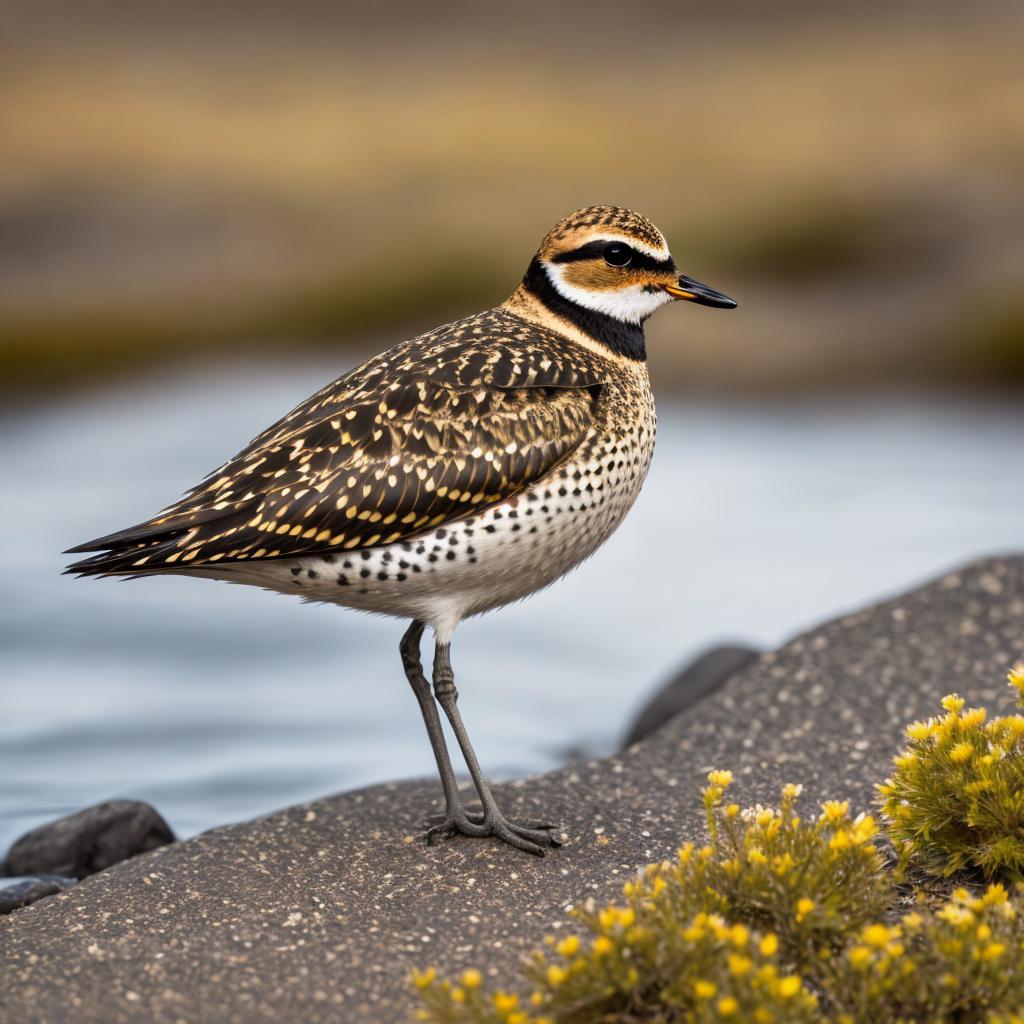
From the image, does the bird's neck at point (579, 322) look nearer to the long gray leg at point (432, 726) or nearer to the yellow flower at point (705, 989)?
the long gray leg at point (432, 726)

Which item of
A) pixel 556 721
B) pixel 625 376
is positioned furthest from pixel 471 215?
pixel 625 376

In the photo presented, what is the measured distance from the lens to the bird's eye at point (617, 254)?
8.22m

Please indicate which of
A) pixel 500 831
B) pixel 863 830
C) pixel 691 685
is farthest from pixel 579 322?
pixel 691 685

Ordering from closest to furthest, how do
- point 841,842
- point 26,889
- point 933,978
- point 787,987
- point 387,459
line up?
point 787,987
point 933,978
point 841,842
point 387,459
point 26,889

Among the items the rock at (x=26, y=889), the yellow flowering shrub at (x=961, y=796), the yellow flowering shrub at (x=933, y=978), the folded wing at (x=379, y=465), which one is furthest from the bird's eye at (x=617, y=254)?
the rock at (x=26, y=889)

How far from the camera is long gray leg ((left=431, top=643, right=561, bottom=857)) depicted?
758 centimetres

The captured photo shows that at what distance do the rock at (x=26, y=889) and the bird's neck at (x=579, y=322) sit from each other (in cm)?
382

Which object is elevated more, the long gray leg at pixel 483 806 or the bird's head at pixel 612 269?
the bird's head at pixel 612 269

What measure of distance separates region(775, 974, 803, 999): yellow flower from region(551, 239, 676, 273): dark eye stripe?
14.0ft

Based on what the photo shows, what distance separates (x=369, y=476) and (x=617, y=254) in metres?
1.95

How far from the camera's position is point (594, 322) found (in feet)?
27.2

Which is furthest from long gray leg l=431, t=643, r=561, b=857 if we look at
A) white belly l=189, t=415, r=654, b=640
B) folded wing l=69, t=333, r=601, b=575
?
folded wing l=69, t=333, r=601, b=575

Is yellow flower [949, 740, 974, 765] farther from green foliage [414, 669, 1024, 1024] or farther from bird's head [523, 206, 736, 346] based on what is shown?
bird's head [523, 206, 736, 346]

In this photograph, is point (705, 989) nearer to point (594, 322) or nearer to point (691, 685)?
point (594, 322)
